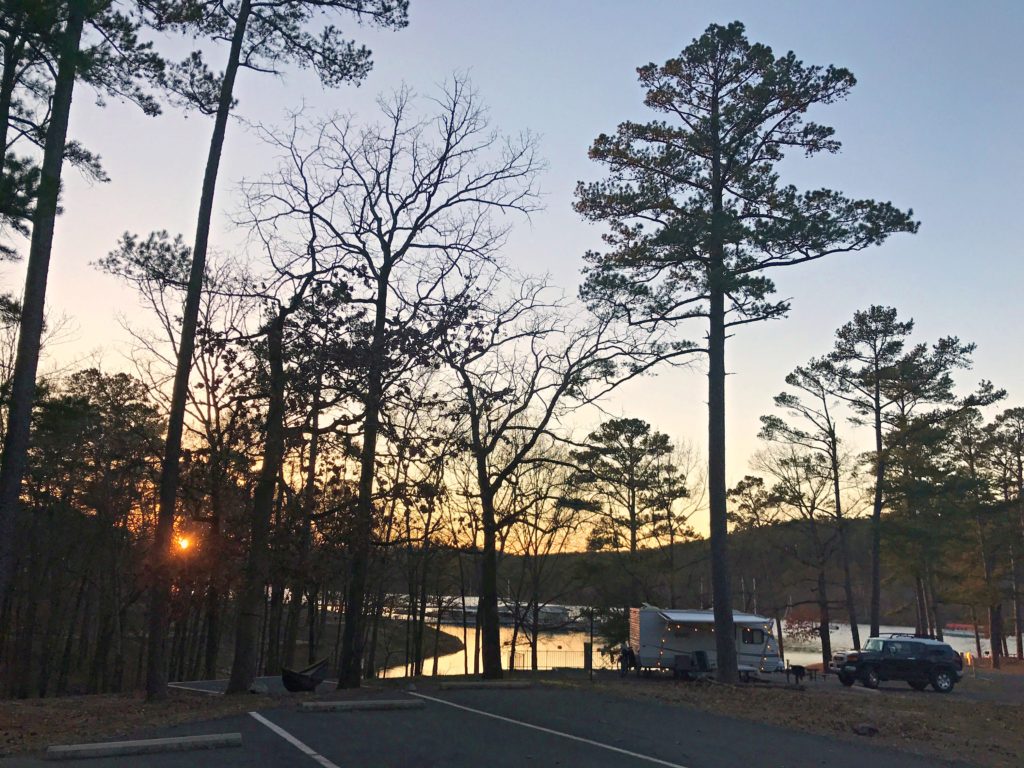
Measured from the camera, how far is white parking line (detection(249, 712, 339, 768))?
28.5 ft

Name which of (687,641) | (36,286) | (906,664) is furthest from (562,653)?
(36,286)

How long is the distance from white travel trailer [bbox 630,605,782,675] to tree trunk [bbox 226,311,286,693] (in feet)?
54.0

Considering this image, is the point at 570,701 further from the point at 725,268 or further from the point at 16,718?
the point at 725,268

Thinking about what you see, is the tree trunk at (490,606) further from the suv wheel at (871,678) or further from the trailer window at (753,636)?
the suv wheel at (871,678)

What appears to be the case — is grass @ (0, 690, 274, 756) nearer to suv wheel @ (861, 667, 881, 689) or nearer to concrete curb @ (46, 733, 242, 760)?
concrete curb @ (46, 733, 242, 760)

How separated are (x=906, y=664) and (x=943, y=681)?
113cm

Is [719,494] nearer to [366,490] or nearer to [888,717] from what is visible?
[888,717]

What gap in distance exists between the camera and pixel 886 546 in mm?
41031

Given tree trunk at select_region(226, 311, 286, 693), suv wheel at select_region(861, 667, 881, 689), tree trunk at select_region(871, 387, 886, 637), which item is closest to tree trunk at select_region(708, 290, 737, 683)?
suv wheel at select_region(861, 667, 881, 689)

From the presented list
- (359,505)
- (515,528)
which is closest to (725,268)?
(359,505)

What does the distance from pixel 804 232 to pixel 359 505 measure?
1148cm

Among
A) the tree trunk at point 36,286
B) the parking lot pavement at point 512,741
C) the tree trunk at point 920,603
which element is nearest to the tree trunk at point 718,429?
the parking lot pavement at point 512,741

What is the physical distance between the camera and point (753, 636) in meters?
30.3

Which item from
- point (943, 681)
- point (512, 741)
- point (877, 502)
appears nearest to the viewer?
point (512, 741)
